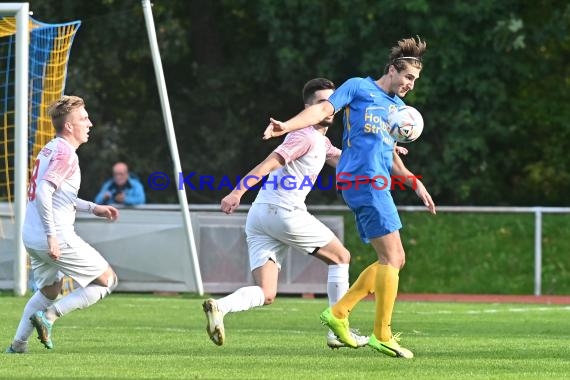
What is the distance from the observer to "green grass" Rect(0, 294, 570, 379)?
7.57 metres

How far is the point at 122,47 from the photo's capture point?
27.5 m

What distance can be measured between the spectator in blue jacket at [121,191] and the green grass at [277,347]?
393 centimetres

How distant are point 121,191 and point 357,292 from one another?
409 inches

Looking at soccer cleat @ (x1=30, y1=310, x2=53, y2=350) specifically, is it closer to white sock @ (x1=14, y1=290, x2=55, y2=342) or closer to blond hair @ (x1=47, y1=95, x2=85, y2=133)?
white sock @ (x1=14, y1=290, x2=55, y2=342)

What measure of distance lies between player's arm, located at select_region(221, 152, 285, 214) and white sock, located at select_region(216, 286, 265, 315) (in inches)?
24.9

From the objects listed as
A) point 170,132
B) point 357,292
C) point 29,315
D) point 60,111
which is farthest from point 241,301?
point 170,132

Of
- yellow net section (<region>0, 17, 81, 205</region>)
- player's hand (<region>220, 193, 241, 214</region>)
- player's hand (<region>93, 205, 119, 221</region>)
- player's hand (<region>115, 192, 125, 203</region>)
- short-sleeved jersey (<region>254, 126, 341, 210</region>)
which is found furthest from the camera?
player's hand (<region>115, 192, 125, 203</region>)

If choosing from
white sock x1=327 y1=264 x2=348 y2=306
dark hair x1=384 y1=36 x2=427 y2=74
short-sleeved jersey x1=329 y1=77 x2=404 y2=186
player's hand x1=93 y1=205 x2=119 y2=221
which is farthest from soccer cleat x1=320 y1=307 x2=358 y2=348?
dark hair x1=384 y1=36 x2=427 y2=74

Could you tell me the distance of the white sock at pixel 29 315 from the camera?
29.2 feet

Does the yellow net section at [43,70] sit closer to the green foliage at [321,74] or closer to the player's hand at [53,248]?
the player's hand at [53,248]

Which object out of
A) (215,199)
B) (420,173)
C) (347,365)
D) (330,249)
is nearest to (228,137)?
(215,199)

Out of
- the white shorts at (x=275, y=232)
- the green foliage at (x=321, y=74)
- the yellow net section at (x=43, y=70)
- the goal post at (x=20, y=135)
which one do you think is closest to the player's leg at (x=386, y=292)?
the white shorts at (x=275, y=232)

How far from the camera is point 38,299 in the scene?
29.6 ft

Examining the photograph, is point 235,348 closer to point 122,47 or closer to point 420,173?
point 420,173
